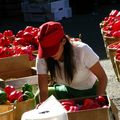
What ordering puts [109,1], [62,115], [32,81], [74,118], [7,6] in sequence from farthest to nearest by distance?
[109,1], [7,6], [32,81], [74,118], [62,115]

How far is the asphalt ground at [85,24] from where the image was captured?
991 cm

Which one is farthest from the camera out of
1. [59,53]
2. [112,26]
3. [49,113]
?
[112,26]

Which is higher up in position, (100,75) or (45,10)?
(45,10)

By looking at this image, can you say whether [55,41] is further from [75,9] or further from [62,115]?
[75,9]

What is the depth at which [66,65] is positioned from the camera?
400 centimetres

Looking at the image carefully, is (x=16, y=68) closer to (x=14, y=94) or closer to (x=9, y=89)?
(x=9, y=89)

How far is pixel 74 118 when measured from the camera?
3266 millimetres

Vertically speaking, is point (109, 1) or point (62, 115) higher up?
point (109, 1)

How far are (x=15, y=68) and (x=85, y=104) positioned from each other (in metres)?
1.85

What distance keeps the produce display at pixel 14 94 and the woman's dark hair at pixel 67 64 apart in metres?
0.32

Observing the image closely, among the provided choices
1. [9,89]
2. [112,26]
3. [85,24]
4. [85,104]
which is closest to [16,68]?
[9,89]

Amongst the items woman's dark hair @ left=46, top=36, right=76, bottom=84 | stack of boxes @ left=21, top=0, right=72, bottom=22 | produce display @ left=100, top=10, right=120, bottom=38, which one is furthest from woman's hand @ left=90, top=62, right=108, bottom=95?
stack of boxes @ left=21, top=0, right=72, bottom=22

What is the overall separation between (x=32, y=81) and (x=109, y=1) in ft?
33.5

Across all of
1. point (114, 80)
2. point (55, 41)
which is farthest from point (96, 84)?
point (114, 80)
